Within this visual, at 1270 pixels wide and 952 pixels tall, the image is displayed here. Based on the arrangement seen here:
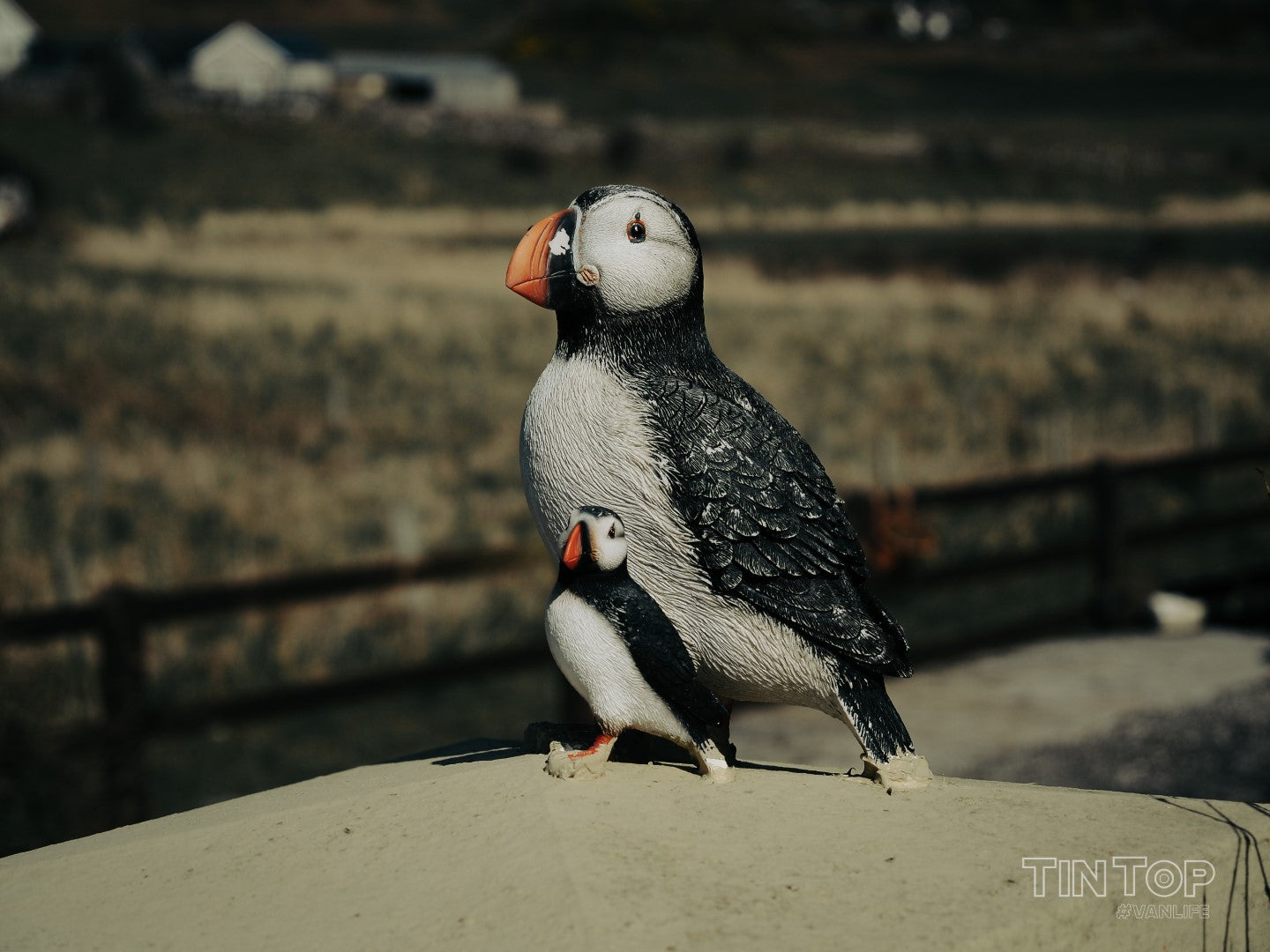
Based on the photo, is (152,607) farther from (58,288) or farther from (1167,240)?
(1167,240)

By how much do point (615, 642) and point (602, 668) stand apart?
7cm

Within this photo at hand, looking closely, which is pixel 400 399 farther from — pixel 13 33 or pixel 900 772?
pixel 13 33

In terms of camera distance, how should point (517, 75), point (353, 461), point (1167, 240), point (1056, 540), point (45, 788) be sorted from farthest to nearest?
point (517, 75)
point (1167, 240)
point (353, 461)
point (1056, 540)
point (45, 788)

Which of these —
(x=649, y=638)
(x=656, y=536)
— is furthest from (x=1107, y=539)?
(x=649, y=638)

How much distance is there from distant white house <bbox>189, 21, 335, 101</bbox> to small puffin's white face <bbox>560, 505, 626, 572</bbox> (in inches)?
2338

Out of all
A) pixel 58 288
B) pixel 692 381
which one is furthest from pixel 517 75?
pixel 692 381

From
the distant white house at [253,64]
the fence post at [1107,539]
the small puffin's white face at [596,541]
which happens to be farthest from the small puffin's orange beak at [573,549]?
the distant white house at [253,64]

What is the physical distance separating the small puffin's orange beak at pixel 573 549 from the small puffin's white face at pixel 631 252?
562 mm

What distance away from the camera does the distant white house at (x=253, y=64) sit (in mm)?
59062

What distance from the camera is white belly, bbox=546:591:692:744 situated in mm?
3137

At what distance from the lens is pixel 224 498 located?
1276 centimetres

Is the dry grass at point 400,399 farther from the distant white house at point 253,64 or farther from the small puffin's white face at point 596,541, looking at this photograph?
the distant white house at point 253,64

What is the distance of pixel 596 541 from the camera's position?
3.10 metres

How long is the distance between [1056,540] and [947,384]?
7630 millimetres
